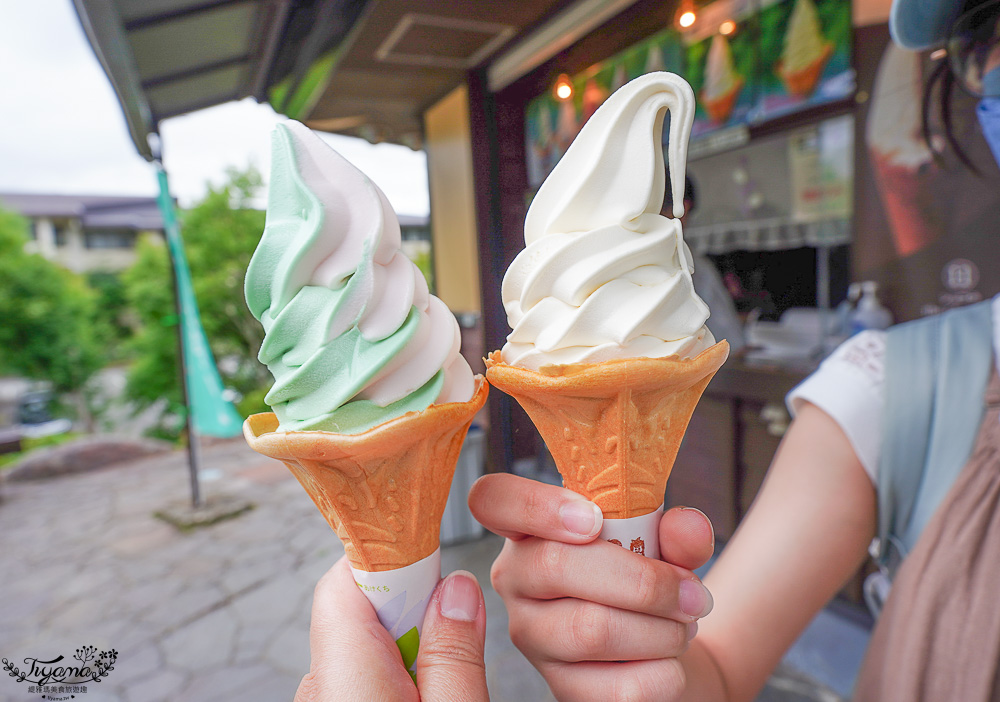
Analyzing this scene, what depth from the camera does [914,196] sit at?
2.64m

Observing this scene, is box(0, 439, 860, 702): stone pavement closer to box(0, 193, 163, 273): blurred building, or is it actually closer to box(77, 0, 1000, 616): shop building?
box(77, 0, 1000, 616): shop building

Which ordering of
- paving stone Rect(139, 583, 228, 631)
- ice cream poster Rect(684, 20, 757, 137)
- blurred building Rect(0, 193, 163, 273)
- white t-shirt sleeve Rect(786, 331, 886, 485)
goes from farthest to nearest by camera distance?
blurred building Rect(0, 193, 163, 273), paving stone Rect(139, 583, 228, 631), ice cream poster Rect(684, 20, 757, 137), white t-shirt sleeve Rect(786, 331, 886, 485)

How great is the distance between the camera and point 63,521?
539 cm

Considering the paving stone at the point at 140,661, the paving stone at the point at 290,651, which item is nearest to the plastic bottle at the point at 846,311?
the paving stone at the point at 290,651

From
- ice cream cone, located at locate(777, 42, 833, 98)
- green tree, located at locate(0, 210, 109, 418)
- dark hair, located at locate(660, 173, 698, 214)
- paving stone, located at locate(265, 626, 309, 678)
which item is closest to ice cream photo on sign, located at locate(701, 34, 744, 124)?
ice cream cone, located at locate(777, 42, 833, 98)

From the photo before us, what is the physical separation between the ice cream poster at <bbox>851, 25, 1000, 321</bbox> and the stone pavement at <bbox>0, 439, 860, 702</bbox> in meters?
2.13

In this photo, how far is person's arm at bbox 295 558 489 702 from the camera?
76cm

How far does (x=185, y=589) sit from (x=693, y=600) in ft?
13.9

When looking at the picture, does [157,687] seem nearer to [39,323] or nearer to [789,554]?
[789,554]

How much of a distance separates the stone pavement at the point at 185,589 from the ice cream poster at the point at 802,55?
322 centimetres

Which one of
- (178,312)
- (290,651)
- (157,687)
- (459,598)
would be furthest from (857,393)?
(178,312)

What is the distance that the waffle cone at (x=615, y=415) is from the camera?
0.83m

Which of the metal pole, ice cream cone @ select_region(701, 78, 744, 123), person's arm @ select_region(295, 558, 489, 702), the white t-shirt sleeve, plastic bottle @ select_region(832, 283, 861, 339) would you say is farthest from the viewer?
the metal pole

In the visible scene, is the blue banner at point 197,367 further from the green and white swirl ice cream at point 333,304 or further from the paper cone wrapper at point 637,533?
the paper cone wrapper at point 637,533
